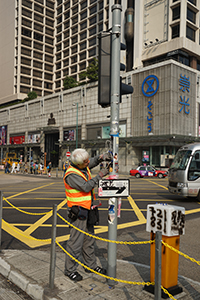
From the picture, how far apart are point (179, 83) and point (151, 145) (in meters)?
9.18

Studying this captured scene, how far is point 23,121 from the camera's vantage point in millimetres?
62625

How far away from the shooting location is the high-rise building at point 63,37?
4566 centimetres

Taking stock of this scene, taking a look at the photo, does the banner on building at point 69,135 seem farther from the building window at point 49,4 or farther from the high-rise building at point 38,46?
the building window at point 49,4

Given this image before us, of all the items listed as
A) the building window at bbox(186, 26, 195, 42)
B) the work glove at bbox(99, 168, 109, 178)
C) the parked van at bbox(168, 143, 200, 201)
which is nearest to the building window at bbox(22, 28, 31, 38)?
the building window at bbox(186, 26, 195, 42)

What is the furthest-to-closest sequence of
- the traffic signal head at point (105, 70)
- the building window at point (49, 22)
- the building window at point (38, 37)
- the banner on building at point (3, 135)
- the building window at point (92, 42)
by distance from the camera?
the building window at point (49, 22), the building window at point (38, 37), the banner on building at point (3, 135), the building window at point (92, 42), the traffic signal head at point (105, 70)

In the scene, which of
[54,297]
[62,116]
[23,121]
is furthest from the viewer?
[23,121]

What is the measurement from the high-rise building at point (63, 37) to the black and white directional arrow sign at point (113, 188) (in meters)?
44.7

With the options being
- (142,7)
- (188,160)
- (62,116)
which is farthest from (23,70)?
(188,160)

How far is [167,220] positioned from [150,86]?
3606 centimetres

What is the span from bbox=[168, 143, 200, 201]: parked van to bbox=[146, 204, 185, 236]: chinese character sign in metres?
8.11

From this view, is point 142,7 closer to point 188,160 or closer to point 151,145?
point 151,145

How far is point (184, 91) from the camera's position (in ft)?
121

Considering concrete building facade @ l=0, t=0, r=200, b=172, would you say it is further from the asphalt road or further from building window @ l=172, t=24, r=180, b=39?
the asphalt road

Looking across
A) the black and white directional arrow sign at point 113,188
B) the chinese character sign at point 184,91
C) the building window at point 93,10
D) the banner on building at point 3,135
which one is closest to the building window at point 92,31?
the building window at point 93,10
